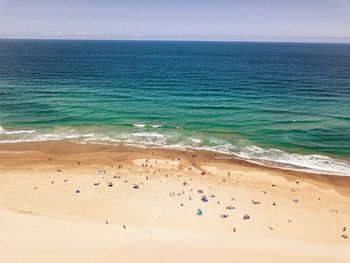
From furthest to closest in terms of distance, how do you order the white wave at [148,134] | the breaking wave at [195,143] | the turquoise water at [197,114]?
1. the white wave at [148,134]
2. the turquoise water at [197,114]
3. the breaking wave at [195,143]

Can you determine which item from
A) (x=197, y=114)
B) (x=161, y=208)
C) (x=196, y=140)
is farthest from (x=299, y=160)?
(x=197, y=114)

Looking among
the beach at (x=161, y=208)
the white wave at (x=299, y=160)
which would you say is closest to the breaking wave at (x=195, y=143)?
the white wave at (x=299, y=160)

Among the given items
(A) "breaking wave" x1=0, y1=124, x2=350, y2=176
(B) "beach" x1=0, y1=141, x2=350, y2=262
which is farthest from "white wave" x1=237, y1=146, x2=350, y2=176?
(B) "beach" x1=0, y1=141, x2=350, y2=262

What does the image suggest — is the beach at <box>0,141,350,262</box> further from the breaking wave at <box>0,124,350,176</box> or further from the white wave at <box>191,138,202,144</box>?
the white wave at <box>191,138,202,144</box>

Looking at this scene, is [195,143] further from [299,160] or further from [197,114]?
[299,160]

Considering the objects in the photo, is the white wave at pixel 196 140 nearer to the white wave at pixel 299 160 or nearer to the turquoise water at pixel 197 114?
the turquoise water at pixel 197 114

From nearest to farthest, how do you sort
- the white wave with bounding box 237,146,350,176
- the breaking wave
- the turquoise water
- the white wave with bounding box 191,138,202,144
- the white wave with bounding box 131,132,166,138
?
the white wave with bounding box 237,146,350,176, the breaking wave, the turquoise water, the white wave with bounding box 191,138,202,144, the white wave with bounding box 131,132,166,138

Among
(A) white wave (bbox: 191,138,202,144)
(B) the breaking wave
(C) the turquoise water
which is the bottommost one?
(B) the breaking wave

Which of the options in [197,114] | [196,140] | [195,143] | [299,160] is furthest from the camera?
[197,114]

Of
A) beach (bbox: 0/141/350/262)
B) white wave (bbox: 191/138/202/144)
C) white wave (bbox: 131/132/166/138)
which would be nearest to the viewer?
beach (bbox: 0/141/350/262)
